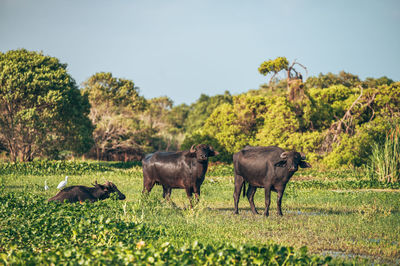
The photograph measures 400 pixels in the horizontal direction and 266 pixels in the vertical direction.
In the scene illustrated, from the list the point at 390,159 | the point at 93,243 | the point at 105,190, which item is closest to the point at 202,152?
the point at 105,190

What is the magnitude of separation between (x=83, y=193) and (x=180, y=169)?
9.00ft

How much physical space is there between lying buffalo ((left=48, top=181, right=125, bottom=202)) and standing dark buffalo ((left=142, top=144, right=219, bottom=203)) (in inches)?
45.5

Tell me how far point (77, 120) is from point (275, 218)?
2189cm

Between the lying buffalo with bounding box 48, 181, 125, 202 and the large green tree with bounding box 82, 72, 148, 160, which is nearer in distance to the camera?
the lying buffalo with bounding box 48, 181, 125, 202

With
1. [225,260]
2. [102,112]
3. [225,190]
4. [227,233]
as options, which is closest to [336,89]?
[225,190]

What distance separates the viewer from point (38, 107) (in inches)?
1145

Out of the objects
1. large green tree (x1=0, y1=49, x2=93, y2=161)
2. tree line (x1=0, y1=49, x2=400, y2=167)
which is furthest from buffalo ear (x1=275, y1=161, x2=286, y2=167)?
large green tree (x1=0, y1=49, x2=93, y2=161)

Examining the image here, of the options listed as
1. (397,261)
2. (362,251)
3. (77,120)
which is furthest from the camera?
(77,120)

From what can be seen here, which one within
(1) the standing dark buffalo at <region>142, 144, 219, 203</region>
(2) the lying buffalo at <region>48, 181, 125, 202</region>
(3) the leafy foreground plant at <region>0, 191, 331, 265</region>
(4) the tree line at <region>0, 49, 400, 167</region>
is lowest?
(3) the leafy foreground plant at <region>0, 191, 331, 265</region>

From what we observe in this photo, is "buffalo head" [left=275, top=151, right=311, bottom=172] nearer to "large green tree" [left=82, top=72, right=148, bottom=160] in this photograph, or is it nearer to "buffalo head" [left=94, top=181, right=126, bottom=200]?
"buffalo head" [left=94, top=181, right=126, bottom=200]

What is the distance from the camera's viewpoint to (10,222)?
9.01 meters

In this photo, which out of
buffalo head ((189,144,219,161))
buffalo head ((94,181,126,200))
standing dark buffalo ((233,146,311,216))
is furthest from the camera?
buffalo head ((94,181,126,200))

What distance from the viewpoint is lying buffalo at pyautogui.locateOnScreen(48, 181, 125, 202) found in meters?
12.6

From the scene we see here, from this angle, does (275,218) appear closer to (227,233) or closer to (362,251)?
(227,233)
